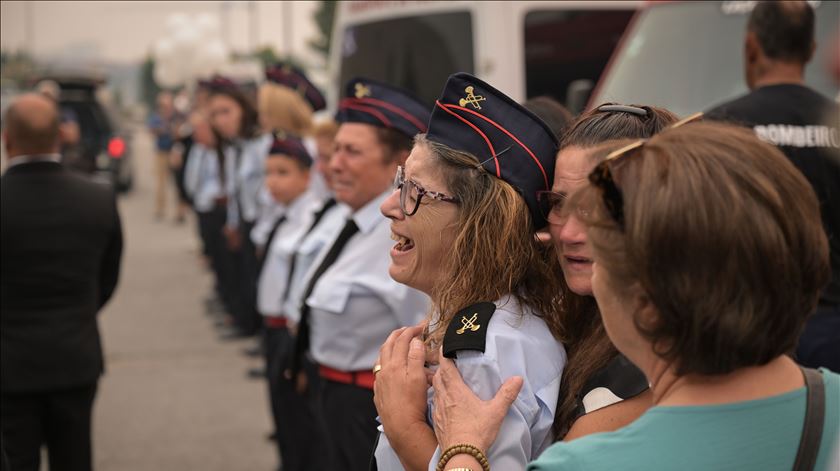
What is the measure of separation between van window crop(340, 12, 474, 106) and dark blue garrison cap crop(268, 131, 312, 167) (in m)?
1.25

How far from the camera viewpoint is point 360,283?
3635mm

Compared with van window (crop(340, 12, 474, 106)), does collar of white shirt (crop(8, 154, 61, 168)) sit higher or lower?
lower

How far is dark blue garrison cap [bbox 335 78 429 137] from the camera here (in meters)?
3.64

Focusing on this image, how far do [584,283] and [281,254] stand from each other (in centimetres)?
348

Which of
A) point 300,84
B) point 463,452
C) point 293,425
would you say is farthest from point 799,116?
point 300,84

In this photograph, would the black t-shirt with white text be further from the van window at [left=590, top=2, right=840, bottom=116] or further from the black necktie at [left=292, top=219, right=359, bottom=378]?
the black necktie at [left=292, top=219, right=359, bottom=378]

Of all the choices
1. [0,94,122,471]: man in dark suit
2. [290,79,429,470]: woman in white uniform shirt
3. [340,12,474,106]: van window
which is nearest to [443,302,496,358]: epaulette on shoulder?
[290,79,429,470]: woman in white uniform shirt

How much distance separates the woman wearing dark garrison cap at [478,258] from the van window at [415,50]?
4.48 meters

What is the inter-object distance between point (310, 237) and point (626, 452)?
3.34 metres

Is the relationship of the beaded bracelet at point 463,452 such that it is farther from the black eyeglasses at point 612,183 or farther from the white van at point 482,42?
the white van at point 482,42

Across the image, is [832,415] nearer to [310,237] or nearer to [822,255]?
[822,255]

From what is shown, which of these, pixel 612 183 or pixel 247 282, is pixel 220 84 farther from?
pixel 612 183

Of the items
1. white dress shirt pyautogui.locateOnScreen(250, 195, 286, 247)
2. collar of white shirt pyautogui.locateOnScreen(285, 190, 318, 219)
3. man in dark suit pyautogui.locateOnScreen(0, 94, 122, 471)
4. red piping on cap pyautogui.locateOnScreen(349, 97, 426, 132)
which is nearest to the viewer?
red piping on cap pyautogui.locateOnScreen(349, 97, 426, 132)

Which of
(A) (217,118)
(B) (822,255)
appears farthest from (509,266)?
(A) (217,118)
